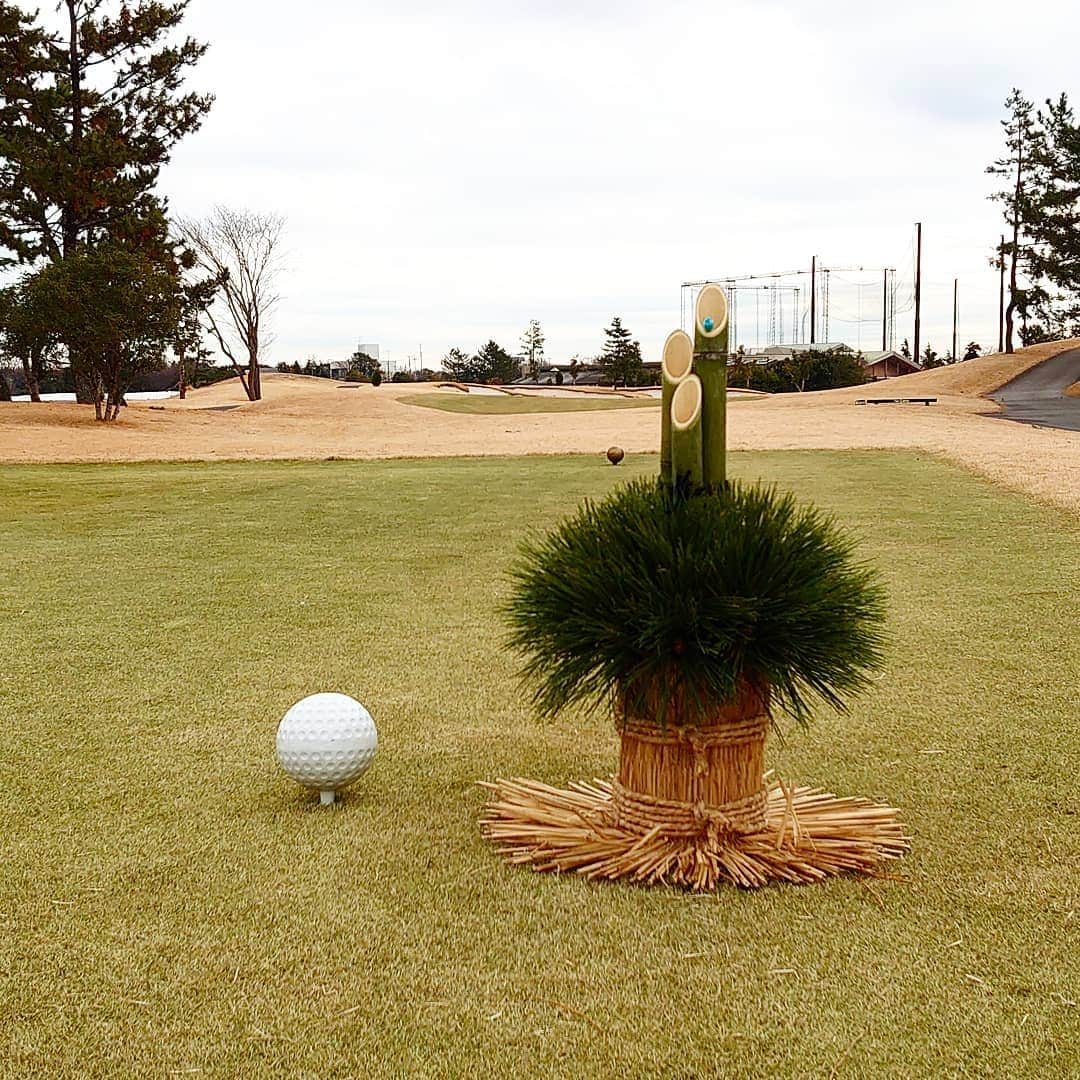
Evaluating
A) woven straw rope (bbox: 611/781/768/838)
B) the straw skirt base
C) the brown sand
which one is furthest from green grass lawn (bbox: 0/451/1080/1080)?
the brown sand

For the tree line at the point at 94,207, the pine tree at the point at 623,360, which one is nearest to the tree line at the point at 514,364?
the pine tree at the point at 623,360

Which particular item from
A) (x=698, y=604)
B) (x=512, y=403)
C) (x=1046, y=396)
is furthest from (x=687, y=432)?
(x=512, y=403)

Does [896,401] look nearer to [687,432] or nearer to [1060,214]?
[1060,214]

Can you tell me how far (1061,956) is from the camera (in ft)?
7.59

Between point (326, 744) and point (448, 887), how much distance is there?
638mm

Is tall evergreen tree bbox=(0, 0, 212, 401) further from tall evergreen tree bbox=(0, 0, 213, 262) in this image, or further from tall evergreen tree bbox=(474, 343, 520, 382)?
tall evergreen tree bbox=(474, 343, 520, 382)

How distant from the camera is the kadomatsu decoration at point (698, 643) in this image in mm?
2656

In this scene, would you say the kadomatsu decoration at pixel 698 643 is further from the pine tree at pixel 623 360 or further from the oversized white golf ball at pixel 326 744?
the pine tree at pixel 623 360

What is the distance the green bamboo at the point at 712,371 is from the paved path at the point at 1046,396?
69.5 feet

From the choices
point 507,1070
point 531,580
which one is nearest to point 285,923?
point 507,1070

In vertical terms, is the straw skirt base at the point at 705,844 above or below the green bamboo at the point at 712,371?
below

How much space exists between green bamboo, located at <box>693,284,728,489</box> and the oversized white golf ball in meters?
1.17

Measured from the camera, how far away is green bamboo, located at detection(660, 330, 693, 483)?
109 inches

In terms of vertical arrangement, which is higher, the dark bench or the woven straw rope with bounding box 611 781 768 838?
the dark bench
